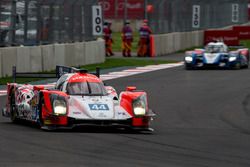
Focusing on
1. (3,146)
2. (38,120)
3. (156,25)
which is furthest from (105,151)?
(156,25)

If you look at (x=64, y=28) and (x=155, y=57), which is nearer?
(x=64, y=28)

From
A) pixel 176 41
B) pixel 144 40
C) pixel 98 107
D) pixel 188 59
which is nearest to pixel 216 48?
pixel 188 59

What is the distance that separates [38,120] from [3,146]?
2681 mm

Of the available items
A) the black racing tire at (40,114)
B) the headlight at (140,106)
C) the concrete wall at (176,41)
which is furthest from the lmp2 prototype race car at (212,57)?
the black racing tire at (40,114)

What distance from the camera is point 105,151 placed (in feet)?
39.0

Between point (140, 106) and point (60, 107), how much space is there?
1.31 meters

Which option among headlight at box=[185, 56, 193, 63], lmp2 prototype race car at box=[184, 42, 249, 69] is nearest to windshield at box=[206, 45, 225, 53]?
lmp2 prototype race car at box=[184, 42, 249, 69]

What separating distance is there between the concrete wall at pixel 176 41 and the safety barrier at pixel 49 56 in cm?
675

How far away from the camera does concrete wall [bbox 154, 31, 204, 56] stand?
42316mm

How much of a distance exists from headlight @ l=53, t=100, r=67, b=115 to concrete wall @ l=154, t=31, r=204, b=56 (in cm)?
2733

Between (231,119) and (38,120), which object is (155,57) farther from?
(38,120)

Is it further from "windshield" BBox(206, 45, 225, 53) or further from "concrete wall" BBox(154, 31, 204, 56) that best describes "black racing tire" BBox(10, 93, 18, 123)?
"concrete wall" BBox(154, 31, 204, 56)

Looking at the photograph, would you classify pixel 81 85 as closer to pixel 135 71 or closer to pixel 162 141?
pixel 162 141

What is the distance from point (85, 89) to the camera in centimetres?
1497
